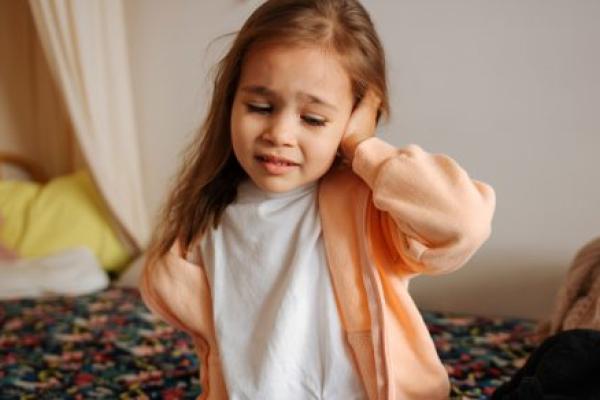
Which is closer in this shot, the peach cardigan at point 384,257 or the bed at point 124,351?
the peach cardigan at point 384,257

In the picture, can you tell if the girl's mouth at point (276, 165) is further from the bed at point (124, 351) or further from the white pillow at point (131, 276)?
the white pillow at point (131, 276)

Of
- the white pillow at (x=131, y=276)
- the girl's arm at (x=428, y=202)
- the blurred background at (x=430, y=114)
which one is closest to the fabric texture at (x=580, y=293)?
the blurred background at (x=430, y=114)

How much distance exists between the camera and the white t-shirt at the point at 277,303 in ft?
3.03

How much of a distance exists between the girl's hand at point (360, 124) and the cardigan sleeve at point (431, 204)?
5cm

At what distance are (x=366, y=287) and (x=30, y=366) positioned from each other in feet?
3.71

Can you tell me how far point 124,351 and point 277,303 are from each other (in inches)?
37.8

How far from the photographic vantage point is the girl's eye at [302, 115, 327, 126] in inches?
34.6

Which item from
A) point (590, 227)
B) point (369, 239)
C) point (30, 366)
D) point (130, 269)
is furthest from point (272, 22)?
point (130, 269)

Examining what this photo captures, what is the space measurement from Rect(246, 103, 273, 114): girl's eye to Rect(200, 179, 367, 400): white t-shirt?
0.14 meters

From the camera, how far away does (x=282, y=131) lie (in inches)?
33.8

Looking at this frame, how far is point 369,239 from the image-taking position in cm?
92

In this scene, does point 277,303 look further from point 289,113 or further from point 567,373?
point 567,373

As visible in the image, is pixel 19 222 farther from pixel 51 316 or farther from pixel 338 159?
pixel 338 159

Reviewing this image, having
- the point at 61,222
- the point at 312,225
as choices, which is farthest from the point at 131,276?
the point at 312,225
